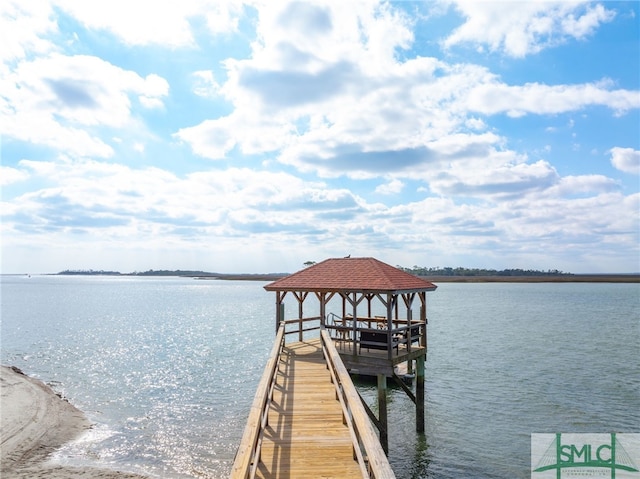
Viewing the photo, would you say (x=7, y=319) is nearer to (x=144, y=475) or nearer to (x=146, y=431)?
(x=146, y=431)

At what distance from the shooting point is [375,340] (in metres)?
14.7

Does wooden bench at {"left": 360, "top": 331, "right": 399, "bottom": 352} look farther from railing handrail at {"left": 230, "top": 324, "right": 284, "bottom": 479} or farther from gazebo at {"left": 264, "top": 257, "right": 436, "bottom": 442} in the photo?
railing handrail at {"left": 230, "top": 324, "right": 284, "bottom": 479}

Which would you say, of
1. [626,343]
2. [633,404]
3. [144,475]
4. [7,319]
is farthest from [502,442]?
[7,319]

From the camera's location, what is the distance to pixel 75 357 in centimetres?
2925

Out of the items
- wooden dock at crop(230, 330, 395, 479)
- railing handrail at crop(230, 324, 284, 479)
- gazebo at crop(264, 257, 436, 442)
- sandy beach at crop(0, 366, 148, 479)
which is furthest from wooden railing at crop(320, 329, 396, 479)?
sandy beach at crop(0, 366, 148, 479)

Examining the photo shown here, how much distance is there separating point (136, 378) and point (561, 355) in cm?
2706

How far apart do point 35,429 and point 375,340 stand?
1243cm

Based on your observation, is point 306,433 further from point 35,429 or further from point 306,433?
point 35,429

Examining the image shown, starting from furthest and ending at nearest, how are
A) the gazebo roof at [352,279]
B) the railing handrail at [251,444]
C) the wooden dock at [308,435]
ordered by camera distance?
the gazebo roof at [352,279]
the wooden dock at [308,435]
the railing handrail at [251,444]

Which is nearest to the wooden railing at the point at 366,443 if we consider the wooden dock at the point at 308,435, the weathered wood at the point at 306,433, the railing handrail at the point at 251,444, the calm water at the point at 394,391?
the wooden dock at the point at 308,435

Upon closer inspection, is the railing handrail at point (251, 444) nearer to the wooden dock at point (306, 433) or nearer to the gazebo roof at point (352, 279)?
the wooden dock at point (306, 433)

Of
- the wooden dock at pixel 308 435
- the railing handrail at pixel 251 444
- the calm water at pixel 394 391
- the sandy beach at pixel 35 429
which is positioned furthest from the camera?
the calm water at pixel 394 391

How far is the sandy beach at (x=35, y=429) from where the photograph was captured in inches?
480

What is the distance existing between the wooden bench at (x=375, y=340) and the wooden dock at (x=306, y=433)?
2.83 m
